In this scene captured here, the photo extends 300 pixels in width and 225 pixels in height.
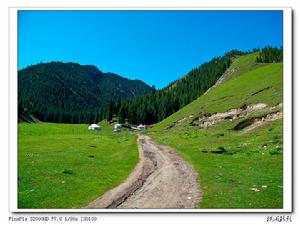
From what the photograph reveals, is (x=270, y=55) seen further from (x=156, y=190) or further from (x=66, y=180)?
(x=66, y=180)

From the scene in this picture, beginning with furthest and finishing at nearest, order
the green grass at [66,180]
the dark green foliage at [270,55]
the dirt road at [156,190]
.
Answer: the dark green foliage at [270,55] < the green grass at [66,180] < the dirt road at [156,190]

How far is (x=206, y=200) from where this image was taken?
56.4ft

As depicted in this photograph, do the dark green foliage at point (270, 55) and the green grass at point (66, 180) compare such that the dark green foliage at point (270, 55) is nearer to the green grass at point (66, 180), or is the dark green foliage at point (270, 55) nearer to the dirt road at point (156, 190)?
the dirt road at point (156, 190)

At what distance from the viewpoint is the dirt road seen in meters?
16.9

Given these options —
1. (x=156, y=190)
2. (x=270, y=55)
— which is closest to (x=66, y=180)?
(x=156, y=190)

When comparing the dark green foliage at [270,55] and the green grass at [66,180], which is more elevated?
the dark green foliage at [270,55]

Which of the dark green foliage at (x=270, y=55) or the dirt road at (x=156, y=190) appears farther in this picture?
the dark green foliage at (x=270, y=55)

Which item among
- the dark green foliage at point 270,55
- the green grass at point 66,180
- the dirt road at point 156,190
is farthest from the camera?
the dark green foliage at point 270,55

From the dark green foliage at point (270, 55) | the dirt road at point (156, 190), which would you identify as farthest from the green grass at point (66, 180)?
the dark green foliage at point (270, 55)

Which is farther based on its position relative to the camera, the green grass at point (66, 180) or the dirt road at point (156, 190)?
the green grass at point (66, 180)

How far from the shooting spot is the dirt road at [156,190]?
55.4 ft

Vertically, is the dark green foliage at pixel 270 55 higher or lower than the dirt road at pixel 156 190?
higher
